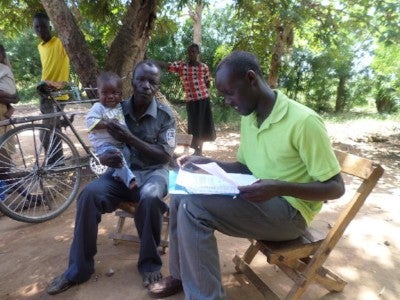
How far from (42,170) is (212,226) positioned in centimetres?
241

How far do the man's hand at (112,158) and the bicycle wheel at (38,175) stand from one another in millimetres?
1274

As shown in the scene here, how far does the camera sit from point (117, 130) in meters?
2.57

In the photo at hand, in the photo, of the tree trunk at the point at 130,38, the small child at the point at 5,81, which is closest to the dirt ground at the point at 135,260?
the small child at the point at 5,81

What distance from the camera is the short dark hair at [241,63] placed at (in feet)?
6.02

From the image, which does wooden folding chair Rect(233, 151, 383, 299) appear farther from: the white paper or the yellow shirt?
the yellow shirt

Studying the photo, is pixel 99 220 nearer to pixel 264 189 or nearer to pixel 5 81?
pixel 264 189

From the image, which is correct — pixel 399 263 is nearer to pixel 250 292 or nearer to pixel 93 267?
pixel 250 292

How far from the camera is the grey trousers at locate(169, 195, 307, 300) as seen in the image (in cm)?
181

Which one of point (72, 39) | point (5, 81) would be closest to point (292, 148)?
point (5, 81)

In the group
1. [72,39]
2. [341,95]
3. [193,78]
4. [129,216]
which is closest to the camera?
[129,216]

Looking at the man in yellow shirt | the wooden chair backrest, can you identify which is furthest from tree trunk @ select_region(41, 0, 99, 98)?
the wooden chair backrest

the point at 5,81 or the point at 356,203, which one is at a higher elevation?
the point at 5,81

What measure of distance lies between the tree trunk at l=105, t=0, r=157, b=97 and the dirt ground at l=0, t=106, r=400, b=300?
191 cm

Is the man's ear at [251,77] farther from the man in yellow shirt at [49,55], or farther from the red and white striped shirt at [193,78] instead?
the red and white striped shirt at [193,78]
